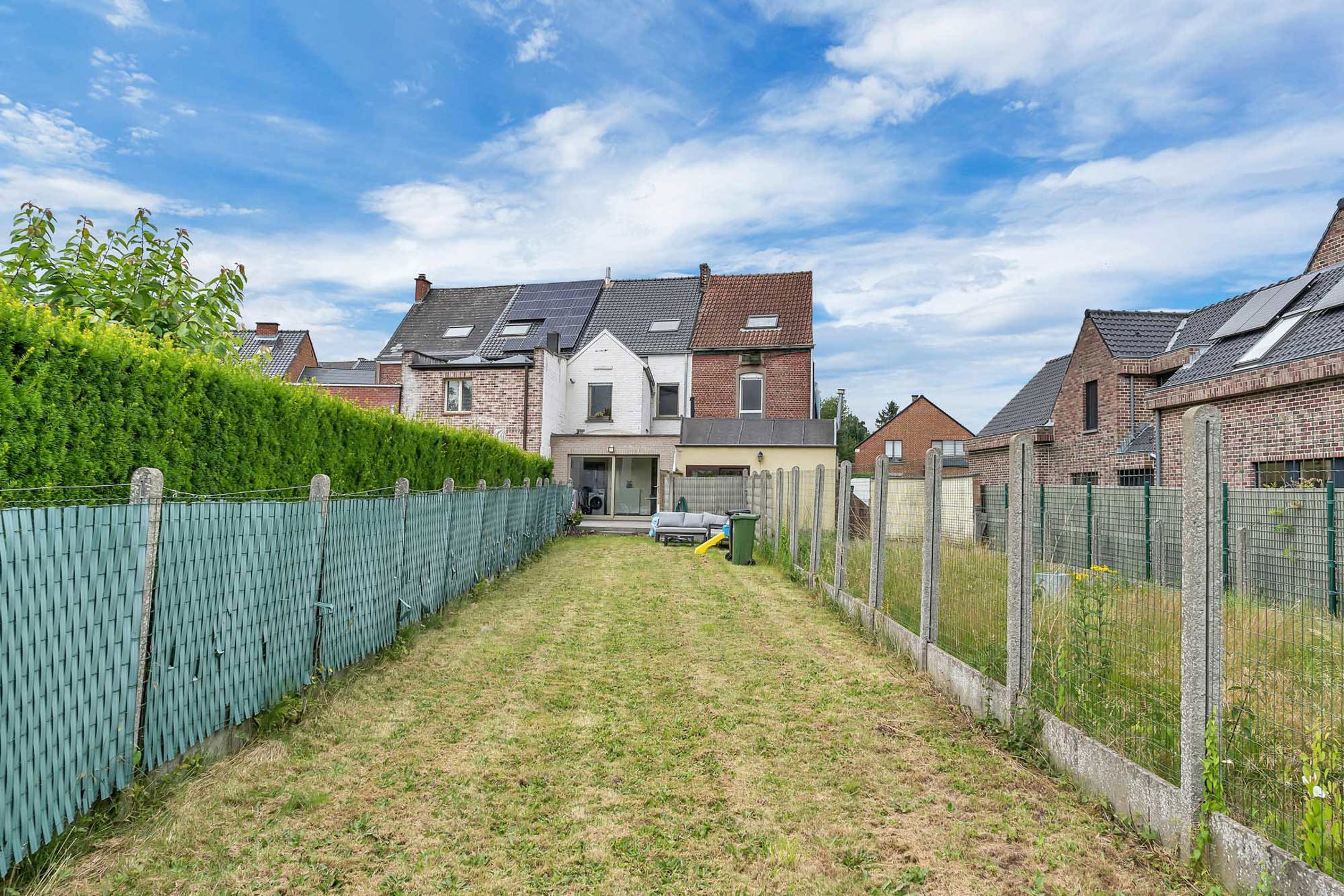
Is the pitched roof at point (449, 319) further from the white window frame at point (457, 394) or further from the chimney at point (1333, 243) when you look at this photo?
the chimney at point (1333, 243)

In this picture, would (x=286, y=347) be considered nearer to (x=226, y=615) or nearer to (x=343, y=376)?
(x=343, y=376)

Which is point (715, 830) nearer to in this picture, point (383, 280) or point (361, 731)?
point (361, 731)

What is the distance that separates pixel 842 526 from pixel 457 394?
61.4 ft

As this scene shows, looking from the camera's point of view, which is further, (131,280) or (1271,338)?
(1271,338)

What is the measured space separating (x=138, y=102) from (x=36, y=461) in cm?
800

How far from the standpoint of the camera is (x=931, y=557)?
6676 mm

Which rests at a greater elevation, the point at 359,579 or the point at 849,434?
the point at 849,434

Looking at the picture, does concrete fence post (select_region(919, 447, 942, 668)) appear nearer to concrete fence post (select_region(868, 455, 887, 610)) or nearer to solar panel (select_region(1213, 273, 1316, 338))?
concrete fence post (select_region(868, 455, 887, 610))

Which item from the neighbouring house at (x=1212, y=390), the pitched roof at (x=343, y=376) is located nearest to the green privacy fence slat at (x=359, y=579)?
the neighbouring house at (x=1212, y=390)

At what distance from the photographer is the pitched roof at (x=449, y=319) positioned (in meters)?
31.5

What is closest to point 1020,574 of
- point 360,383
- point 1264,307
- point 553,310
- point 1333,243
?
point 1264,307

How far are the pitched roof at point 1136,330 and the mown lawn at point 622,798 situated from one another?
18365mm

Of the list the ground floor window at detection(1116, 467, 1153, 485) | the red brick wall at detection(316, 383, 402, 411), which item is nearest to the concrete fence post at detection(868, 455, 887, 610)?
the ground floor window at detection(1116, 467, 1153, 485)

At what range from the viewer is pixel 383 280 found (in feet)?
114
